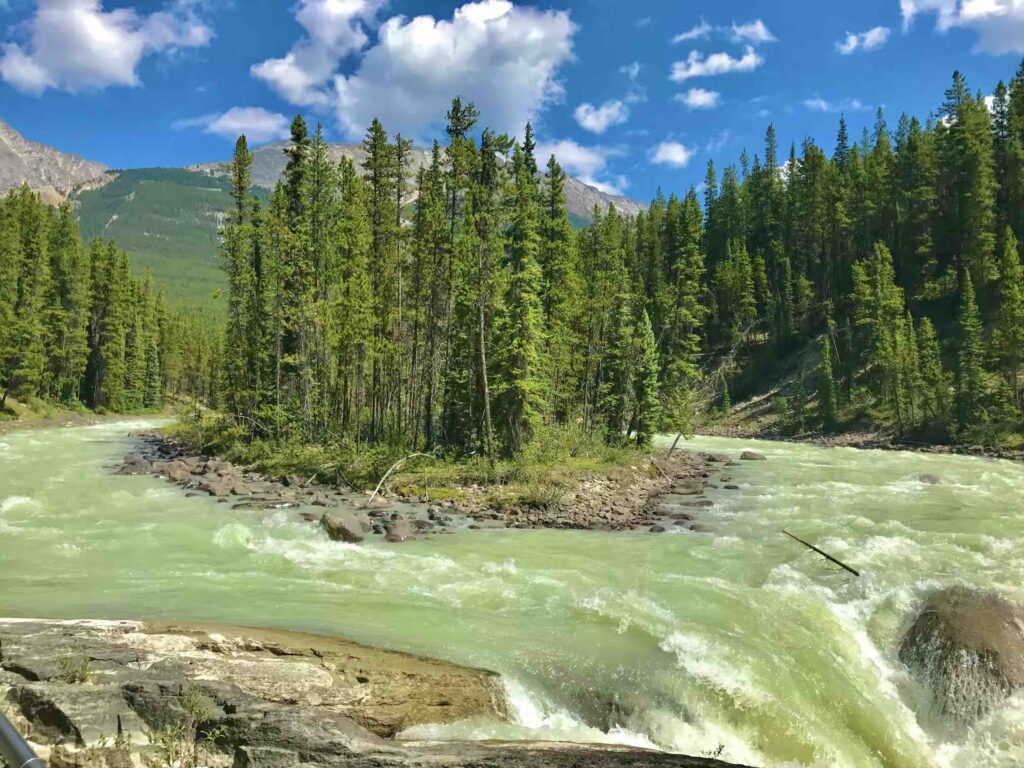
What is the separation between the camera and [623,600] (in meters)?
12.2

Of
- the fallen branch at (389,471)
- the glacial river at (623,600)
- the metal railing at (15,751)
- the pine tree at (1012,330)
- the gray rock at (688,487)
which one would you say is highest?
the pine tree at (1012,330)

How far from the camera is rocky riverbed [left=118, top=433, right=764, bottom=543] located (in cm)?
1920

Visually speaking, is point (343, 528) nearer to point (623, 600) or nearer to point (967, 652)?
point (623, 600)

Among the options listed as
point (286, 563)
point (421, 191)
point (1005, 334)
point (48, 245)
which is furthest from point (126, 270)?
point (1005, 334)

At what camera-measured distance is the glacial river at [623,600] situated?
8.22 m

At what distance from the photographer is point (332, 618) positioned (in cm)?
1047

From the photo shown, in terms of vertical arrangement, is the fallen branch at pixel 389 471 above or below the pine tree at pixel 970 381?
below

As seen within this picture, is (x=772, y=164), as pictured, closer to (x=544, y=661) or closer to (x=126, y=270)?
(x=126, y=270)

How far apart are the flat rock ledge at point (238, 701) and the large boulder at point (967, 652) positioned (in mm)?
5981

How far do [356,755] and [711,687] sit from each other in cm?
550

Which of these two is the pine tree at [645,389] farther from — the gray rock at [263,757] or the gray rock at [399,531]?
the gray rock at [263,757]

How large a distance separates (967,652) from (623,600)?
217 inches

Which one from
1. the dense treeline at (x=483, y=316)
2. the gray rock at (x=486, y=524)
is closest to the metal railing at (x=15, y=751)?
the gray rock at (x=486, y=524)

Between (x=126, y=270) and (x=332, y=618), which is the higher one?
(x=126, y=270)
